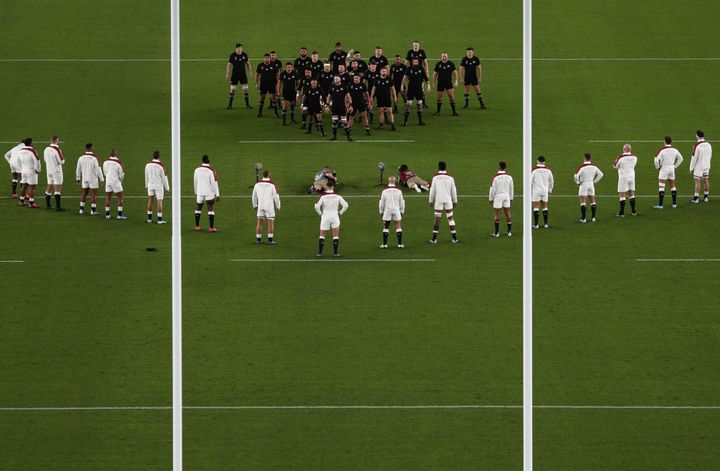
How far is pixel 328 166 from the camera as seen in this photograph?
134 feet

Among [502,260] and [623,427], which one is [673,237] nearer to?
[502,260]

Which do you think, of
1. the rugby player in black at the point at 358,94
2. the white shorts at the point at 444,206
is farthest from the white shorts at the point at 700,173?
the rugby player in black at the point at 358,94

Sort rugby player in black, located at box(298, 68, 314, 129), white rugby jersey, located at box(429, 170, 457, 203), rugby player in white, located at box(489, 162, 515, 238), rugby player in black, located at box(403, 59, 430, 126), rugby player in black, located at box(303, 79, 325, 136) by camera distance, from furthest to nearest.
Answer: rugby player in black, located at box(403, 59, 430, 126), rugby player in black, located at box(298, 68, 314, 129), rugby player in black, located at box(303, 79, 325, 136), rugby player in white, located at box(489, 162, 515, 238), white rugby jersey, located at box(429, 170, 457, 203)

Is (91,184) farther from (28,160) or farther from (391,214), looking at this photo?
(391,214)

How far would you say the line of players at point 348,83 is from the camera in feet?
140

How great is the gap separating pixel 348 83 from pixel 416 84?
2.52 metres

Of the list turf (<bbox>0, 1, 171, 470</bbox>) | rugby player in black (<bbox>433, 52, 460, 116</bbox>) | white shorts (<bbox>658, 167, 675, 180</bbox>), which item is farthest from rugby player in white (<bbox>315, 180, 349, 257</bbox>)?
rugby player in black (<bbox>433, 52, 460, 116</bbox>)

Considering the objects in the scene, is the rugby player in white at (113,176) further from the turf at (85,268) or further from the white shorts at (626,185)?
the white shorts at (626,185)

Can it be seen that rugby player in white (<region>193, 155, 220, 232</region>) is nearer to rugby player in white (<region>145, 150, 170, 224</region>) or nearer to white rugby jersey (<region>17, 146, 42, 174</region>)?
rugby player in white (<region>145, 150, 170, 224</region>)

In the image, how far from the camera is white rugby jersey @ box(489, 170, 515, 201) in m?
35.8

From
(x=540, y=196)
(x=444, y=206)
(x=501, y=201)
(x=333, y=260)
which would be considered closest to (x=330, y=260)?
(x=333, y=260)

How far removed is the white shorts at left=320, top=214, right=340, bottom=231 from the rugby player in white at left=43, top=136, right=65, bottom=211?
6.83m

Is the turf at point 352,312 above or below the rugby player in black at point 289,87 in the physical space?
below

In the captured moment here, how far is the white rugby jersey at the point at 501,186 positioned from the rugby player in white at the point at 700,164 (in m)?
4.97
